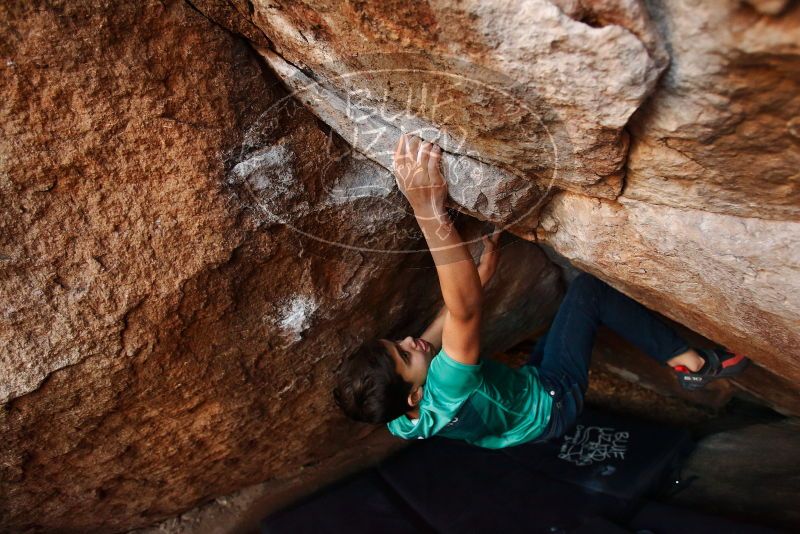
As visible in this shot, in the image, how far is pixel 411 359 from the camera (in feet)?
4.80

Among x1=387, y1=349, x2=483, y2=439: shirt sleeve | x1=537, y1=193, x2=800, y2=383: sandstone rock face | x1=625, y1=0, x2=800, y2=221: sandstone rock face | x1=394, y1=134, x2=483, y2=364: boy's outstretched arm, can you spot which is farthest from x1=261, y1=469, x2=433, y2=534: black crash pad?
x1=625, y1=0, x2=800, y2=221: sandstone rock face

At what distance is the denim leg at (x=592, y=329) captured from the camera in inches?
66.6

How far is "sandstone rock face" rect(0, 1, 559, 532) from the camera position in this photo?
3.19 feet

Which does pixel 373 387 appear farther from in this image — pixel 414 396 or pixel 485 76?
pixel 485 76

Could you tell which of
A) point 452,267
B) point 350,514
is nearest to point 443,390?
point 452,267

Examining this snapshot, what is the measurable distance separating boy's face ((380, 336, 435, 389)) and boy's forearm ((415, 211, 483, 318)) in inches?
11.0

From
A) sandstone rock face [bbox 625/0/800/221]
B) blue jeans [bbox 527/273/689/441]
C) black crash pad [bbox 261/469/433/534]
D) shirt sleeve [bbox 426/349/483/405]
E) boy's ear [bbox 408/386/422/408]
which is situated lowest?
black crash pad [bbox 261/469/433/534]

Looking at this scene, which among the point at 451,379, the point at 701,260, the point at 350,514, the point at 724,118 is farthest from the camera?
the point at 350,514

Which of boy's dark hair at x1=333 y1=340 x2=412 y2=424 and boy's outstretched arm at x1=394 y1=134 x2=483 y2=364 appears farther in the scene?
boy's dark hair at x1=333 y1=340 x2=412 y2=424

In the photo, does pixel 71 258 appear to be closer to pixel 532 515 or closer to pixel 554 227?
pixel 554 227

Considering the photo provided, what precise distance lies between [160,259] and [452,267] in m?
0.57

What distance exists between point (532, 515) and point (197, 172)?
141 centimetres

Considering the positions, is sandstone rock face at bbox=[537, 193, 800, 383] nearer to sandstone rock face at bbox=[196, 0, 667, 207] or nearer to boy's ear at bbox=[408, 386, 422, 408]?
sandstone rock face at bbox=[196, 0, 667, 207]

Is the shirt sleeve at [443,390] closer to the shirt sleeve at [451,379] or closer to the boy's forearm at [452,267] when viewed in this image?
the shirt sleeve at [451,379]
